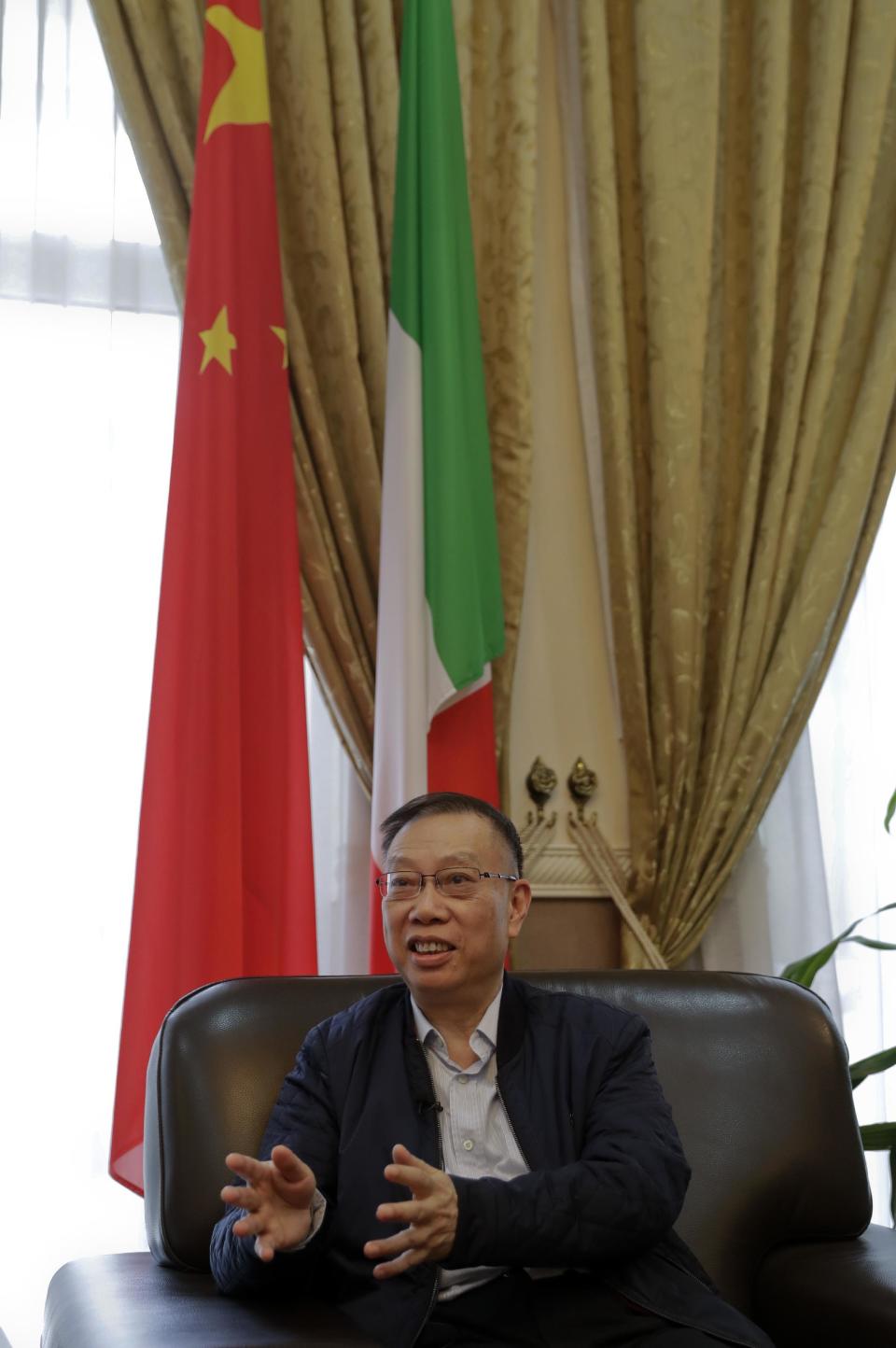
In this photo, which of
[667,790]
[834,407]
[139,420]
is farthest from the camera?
[834,407]

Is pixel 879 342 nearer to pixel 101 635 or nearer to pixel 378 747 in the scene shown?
pixel 378 747

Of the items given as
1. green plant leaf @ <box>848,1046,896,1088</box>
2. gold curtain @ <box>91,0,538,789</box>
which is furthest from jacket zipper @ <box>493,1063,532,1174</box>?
gold curtain @ <box>91,0,538,789</box>

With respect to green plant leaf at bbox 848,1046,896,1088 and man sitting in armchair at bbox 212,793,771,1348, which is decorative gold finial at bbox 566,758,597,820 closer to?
green plant leaf at bbox 848,1046,896,1088

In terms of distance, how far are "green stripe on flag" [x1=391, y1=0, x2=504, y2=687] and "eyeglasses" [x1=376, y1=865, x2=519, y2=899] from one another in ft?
3.30

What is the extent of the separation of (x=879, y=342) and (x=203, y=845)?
6.41 ft

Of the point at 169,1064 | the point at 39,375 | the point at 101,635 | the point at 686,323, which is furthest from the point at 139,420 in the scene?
the point at 169,1064

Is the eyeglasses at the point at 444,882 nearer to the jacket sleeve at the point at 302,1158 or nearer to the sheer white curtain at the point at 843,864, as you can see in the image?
the jacket sleeve at the point at 302,1158

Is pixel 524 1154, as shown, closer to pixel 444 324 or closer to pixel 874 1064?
pixel 874 1064

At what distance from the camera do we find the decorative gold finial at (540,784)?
323 cm

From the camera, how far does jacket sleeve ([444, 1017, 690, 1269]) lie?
5.00 feet

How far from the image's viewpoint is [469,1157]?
1.76 metres

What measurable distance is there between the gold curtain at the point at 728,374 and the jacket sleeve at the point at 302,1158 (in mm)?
1446

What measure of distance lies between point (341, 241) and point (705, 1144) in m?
1.94

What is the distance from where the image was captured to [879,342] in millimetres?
3402
